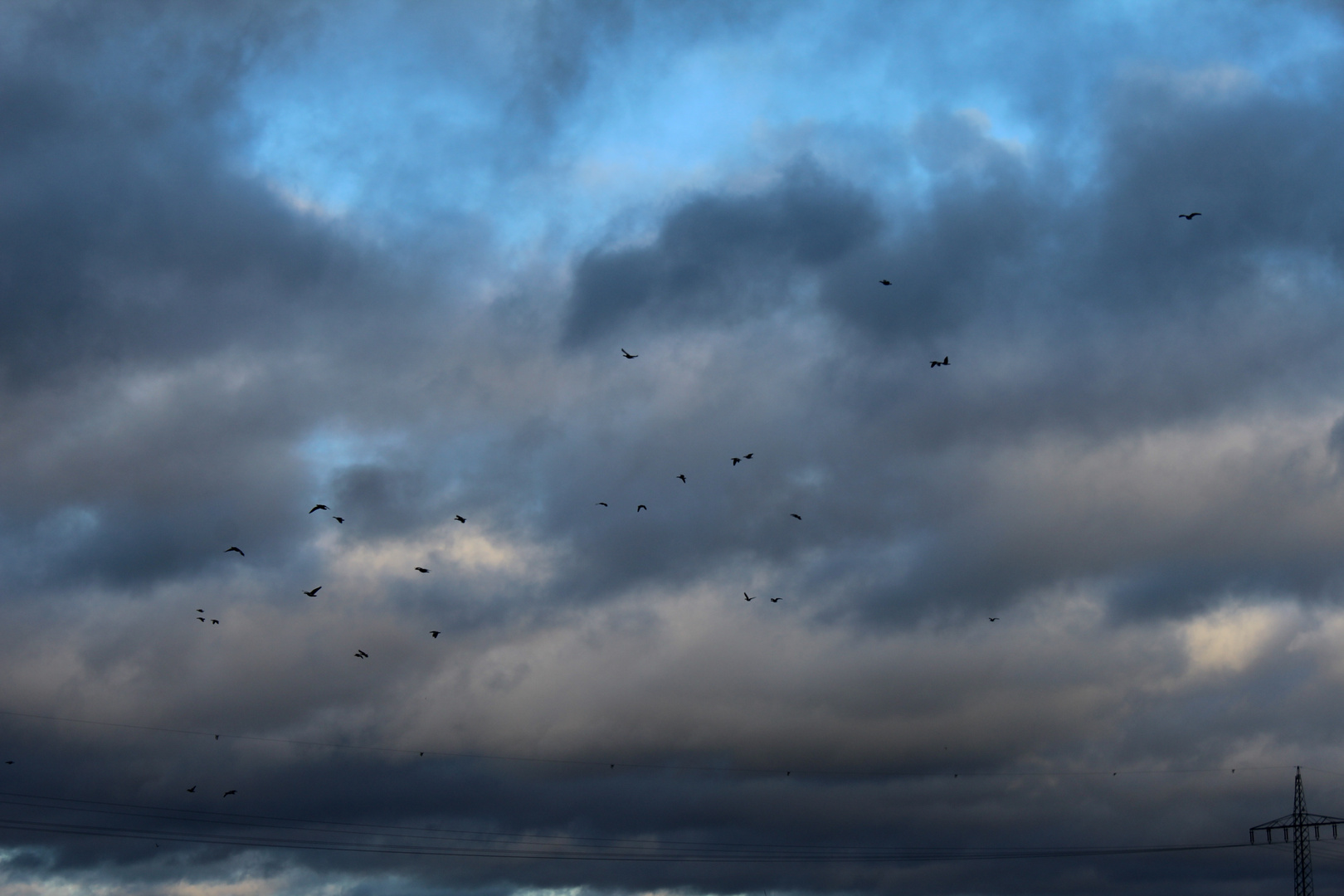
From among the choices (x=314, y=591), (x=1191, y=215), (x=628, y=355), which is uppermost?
(x=1191, y=215)

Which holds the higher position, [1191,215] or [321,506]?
[1191,215]

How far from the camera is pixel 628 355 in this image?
553ft

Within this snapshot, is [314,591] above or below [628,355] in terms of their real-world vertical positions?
below

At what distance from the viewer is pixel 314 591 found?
160m

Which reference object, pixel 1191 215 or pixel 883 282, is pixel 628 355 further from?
pixel 1191 215

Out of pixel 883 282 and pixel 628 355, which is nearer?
pixel 883 282

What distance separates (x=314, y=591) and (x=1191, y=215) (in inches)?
4226

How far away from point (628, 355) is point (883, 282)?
32.5m

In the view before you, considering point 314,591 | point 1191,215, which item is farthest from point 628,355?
point 1191,215

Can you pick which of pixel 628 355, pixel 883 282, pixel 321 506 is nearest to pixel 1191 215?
pixel 883 282

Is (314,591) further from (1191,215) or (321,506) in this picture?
(1191,215)

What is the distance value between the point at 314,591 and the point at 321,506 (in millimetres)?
9753

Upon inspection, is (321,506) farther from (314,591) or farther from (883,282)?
(883,282)

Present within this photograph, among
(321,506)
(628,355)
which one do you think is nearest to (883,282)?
(628,355)
